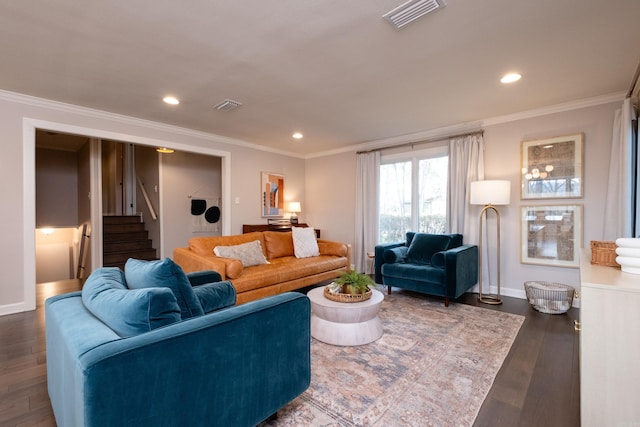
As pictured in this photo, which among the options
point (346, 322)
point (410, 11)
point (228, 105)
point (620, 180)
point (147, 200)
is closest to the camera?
point (410, 11)

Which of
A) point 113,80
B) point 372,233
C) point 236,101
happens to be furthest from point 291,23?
point 372,233

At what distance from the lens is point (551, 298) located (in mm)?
3264

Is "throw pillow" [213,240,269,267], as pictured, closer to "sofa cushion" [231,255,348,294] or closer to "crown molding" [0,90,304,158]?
"sofa cushion" [231,255,348,294]

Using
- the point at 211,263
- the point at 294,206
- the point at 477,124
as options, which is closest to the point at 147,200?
the point at 294,206

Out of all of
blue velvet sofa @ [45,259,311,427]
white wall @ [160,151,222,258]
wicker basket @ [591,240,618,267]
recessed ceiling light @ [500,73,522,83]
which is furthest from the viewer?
white wall @ [160,151,222,258]

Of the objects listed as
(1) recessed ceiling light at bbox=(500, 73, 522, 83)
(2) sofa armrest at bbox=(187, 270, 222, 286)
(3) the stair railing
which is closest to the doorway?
(3) the stair railing

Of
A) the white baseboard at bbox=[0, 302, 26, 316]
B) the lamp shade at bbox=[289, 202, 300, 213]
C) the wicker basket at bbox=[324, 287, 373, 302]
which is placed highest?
the lamp shade at bbox=[289, 202, 300, 213]

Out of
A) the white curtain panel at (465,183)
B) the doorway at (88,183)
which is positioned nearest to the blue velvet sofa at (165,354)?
the doorway at (88,183)

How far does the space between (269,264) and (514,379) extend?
2734mm

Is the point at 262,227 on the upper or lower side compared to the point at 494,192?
lower

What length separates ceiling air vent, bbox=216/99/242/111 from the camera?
11.1ft

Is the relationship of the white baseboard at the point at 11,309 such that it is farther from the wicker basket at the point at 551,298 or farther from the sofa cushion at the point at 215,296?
the wicker basket at the point at 551,298

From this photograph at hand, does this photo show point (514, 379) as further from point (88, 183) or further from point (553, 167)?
point (88, 183)

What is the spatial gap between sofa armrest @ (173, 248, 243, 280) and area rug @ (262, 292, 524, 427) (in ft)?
3.70
